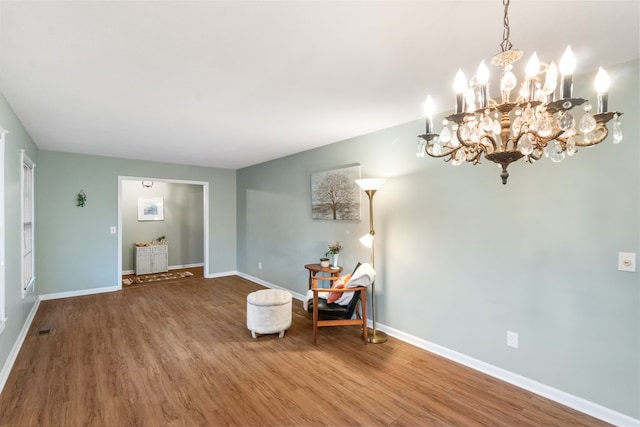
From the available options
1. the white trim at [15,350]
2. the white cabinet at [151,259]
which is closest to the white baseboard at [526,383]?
the white trim at [15,350]

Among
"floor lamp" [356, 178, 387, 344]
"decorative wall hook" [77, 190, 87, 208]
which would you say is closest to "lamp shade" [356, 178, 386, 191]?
"floor lamp" [356, 178, 387, 344]

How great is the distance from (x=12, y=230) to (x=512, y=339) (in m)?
4.65

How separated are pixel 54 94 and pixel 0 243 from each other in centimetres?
131

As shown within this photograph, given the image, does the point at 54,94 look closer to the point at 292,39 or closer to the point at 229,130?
the point at 229,130

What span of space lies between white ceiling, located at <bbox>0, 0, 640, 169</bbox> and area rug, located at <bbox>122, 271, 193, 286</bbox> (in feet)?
12.8

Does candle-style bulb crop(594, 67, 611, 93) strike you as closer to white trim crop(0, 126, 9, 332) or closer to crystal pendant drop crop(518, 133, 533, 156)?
crystal pendant drop crop(518, 133, 533, 156)

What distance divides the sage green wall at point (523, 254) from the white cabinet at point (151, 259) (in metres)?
5.09

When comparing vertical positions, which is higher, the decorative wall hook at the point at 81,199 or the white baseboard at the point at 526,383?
the decorative wall hook at the point at 81,199

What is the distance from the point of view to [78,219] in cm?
521

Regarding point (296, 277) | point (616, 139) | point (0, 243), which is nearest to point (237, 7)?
point (616, 139)

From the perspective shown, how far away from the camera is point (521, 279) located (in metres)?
2.56

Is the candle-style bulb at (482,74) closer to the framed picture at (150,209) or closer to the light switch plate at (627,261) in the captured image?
the light switch plate at (627,261)

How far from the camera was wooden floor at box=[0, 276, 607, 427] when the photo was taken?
2168 mm

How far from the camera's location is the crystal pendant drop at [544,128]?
1.27m
